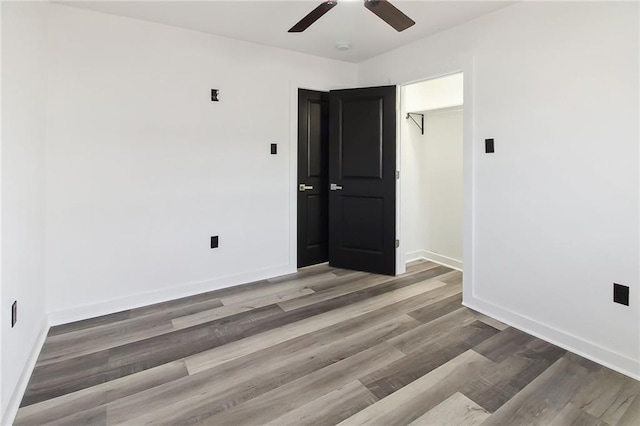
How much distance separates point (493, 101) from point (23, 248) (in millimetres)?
3277

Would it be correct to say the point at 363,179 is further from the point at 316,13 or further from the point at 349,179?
the point at 316,13

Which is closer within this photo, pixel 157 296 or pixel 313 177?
pixel 157 296

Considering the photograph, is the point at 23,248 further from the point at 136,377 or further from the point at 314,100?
the point at 314,100

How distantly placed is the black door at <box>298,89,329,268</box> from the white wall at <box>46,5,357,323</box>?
0.19 meters

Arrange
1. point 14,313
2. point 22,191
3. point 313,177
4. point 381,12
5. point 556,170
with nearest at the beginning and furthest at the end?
point 14,313 < point 22,191 < point 381,12 < point 556,170 < point 313,177

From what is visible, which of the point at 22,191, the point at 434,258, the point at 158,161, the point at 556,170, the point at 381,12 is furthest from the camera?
the point at 434,258

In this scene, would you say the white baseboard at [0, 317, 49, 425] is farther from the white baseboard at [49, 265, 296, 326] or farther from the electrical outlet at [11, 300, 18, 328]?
the electrical outlet at [11, 300, 18, 328]

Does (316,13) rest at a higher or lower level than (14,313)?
higher

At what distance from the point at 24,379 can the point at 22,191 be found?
1.03 m

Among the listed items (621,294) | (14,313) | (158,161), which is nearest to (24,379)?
(14,313)

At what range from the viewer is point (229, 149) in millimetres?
3266

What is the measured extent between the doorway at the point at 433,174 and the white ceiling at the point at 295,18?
81cm

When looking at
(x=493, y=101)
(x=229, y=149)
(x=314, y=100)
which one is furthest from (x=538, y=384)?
(x=314, y=100)

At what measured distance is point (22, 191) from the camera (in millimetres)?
1894
